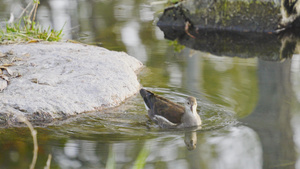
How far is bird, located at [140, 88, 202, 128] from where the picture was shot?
5.48 metres

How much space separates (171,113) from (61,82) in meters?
1.68

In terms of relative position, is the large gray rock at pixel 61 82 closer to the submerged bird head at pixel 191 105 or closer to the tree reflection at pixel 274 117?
the submerged bird head at pixel 191 105

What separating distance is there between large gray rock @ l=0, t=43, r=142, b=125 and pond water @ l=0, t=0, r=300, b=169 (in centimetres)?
21

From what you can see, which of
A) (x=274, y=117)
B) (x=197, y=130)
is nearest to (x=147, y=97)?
(x=197, y=130)

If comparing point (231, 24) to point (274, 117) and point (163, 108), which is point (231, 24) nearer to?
point (274, 117)

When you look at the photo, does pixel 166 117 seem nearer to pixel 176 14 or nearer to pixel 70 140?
pixel 70 140

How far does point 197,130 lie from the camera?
5.45 metres

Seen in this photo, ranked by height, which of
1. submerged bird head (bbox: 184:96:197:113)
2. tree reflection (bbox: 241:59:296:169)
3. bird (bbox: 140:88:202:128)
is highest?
submerged bird head (bbox: 184:96:197:113)

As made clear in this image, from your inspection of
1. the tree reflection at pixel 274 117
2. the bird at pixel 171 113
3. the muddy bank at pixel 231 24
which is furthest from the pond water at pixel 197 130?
the muddy bank at pixel 231 24

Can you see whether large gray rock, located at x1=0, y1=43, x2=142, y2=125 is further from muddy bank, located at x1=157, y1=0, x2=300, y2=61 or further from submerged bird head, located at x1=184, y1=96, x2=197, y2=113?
muddy bank, located at x1=157, y1=0, x2=300, y2=61

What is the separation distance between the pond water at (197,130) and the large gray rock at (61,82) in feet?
0.69

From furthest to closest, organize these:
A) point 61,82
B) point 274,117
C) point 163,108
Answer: point 61,82 → point 274,117 → point 163,108

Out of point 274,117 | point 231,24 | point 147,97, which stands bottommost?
point 274,117

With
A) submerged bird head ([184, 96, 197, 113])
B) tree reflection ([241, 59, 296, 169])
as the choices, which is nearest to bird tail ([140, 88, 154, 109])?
submerged bird head ([184, 96, 197, 113])
